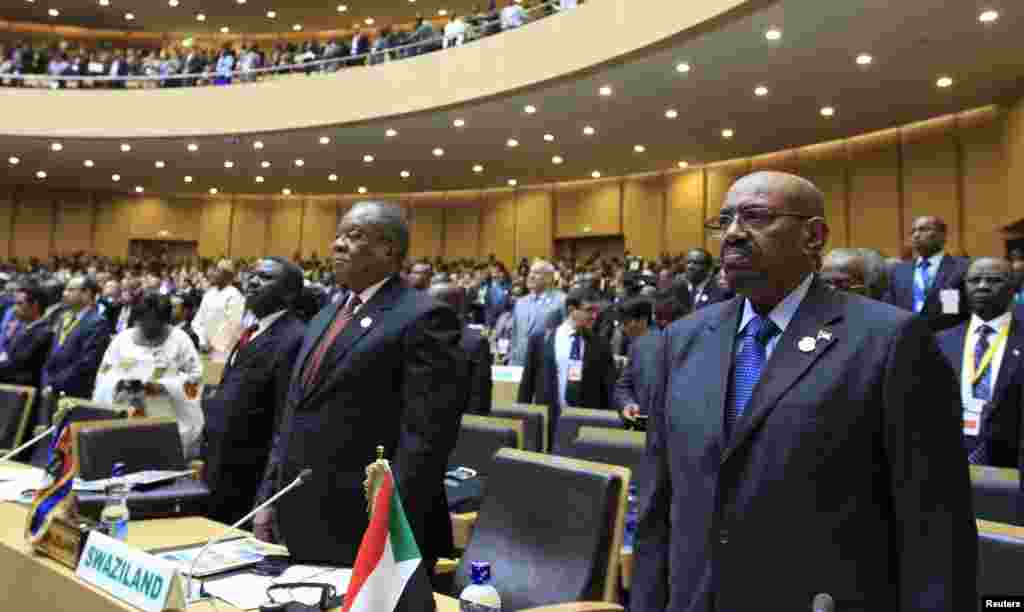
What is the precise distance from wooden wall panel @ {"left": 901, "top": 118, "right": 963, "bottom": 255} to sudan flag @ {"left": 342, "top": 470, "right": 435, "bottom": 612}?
12.6m

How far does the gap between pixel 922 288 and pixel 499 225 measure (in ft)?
49.4

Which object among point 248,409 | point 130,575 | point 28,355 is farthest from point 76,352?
point 130,575

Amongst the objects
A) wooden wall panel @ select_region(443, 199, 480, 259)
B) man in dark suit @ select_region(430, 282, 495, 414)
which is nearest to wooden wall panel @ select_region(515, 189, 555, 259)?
wooden wall panel @ select_region(443, 199, 480, 259)

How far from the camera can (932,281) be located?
5.08 m

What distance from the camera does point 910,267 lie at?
210 inches

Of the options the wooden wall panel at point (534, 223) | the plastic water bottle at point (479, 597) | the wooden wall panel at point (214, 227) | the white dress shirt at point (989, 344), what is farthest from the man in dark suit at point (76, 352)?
the wooden wall panel at point (214, 227)

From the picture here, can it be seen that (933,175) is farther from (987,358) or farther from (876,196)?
(987,358)

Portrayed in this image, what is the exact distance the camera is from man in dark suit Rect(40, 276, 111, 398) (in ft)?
17.9

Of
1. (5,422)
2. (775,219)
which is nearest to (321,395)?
(775,219)

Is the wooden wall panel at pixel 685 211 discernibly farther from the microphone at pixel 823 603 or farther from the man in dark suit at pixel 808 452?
the microphone at pixel 823 603

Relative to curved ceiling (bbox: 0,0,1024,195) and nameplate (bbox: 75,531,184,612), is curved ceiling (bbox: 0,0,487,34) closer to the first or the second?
curved ceiling (bbox: 0,0,1024,195)

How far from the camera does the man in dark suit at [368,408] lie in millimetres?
2273

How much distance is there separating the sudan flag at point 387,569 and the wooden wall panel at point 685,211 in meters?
14.7

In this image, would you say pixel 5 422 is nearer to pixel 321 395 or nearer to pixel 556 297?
pixel 321 395
